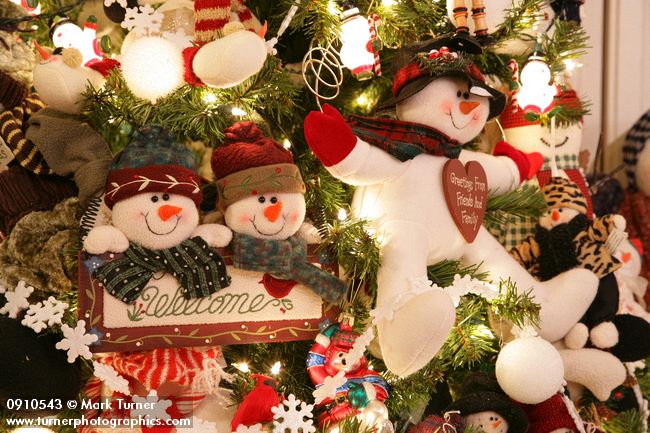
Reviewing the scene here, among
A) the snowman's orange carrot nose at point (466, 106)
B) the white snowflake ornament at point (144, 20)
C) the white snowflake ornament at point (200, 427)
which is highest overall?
the white snowflake ornament at point (144, 20)

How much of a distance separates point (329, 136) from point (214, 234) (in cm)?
20

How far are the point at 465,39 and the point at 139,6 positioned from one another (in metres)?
0.50

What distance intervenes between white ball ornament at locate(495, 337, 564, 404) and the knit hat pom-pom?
1.40 feet

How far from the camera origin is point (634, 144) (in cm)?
154

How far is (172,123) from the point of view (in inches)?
36.4

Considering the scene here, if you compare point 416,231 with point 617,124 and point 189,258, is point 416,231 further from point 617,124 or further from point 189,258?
point 617,124

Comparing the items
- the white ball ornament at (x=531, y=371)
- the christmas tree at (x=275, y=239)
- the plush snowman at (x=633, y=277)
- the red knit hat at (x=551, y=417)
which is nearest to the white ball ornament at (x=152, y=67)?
the christmas tree at (x=275, y=239)

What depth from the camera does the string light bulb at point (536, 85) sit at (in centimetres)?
105

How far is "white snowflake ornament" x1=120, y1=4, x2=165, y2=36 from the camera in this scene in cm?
94

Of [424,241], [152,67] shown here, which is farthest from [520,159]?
[152,67]

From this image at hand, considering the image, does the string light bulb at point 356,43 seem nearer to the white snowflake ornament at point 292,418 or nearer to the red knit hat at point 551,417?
the white snowflake ornament at point 292,418

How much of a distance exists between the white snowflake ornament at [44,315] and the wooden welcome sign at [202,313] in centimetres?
4

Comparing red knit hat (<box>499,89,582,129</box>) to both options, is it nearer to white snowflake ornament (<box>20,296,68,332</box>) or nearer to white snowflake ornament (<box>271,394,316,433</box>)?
white snowflake ornament (<box>271,394,316,433</box>)

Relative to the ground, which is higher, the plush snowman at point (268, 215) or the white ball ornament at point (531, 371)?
the plush snowman at point (268, 215)
